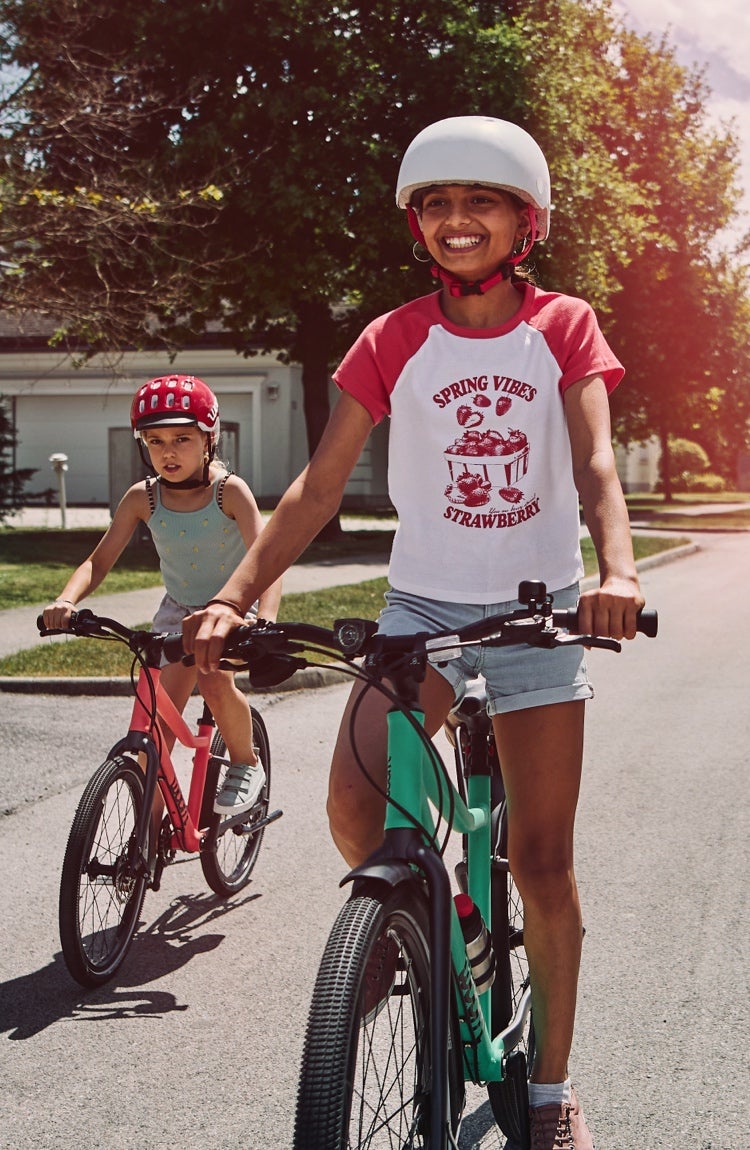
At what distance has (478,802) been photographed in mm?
2854

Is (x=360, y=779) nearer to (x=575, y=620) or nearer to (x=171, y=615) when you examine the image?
(x=575, y=620)

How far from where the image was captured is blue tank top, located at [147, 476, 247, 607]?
4.58 metres

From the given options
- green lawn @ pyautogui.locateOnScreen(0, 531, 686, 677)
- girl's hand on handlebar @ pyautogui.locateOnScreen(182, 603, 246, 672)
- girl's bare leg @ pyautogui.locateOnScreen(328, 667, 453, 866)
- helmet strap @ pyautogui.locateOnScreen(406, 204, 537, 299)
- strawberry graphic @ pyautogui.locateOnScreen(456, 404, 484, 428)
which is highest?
helmet strap @ pyautogui.locateOnScreen(406, 204, 537, 299)

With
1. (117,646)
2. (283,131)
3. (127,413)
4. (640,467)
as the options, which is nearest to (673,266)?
(127,413)

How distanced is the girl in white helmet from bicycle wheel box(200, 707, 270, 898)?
2121 mm

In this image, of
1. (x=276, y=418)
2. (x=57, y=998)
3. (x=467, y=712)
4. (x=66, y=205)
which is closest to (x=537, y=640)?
(x=467, y=712)

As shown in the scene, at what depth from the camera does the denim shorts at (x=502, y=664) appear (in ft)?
8.79

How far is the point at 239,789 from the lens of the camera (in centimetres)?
470

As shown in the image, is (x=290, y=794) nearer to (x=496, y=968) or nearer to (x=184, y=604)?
(x=184, y=604)

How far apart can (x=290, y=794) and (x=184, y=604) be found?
6.38ft

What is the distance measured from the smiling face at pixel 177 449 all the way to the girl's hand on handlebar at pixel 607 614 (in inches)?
95.3

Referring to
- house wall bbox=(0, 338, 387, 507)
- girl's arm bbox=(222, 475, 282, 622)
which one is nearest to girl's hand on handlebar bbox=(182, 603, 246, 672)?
girl's arm bbox=(222, 475, 282, 622)

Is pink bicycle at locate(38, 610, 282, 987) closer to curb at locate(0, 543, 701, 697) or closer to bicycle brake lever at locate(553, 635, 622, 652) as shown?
bicycle brake lever at locate(553, 635, 622, 652)

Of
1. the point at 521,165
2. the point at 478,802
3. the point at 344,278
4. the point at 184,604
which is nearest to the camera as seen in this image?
the point at 521,165
